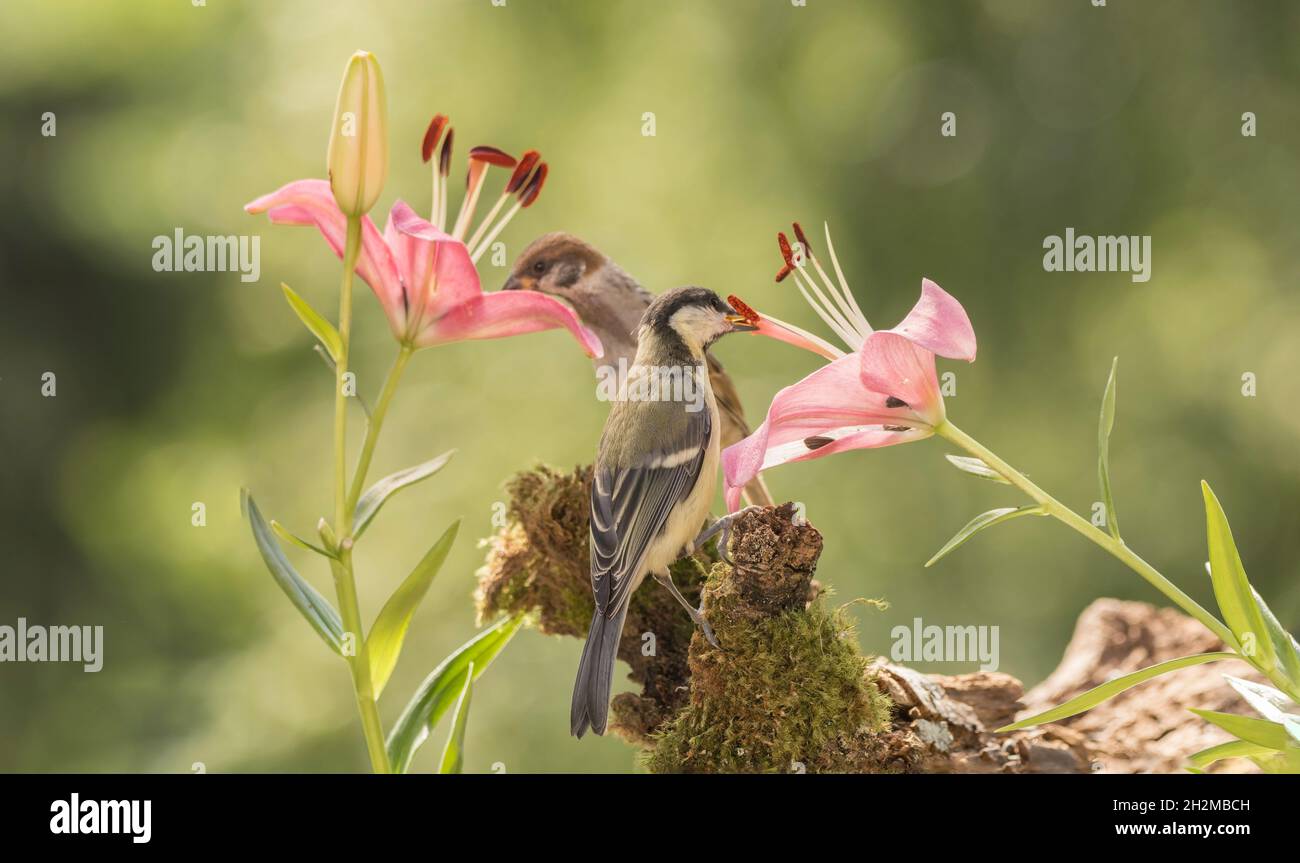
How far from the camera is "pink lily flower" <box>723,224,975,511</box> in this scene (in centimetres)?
85

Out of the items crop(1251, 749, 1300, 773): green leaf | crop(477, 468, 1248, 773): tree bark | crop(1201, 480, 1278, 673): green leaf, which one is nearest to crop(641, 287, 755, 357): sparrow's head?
crop(477, 468, 1248, 773): tree bark

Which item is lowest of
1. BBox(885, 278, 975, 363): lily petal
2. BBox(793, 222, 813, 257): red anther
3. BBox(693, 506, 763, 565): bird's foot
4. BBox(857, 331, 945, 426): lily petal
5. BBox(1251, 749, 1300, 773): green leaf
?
BBox(1251, 749, 1300, 773): green leaf

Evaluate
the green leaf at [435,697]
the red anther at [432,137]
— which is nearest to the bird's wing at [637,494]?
the green leaf at [435,697]

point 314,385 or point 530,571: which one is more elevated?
point 314,385

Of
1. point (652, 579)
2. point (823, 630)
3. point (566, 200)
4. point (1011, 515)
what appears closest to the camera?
point (1011, 515)

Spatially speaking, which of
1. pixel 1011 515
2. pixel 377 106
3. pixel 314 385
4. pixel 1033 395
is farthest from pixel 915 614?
pixel 377 106

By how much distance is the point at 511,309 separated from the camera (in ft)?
3.21

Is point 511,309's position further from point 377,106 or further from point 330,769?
point 330,769

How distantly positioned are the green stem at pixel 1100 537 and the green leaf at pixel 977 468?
0.01 meters

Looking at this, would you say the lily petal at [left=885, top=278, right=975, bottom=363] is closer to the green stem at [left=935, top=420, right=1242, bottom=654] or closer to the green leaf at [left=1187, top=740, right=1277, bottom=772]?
the green stem at [left=935, top=420, right=1242, bottom=654]

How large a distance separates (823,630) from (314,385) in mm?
1734

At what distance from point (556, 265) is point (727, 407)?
331 millimetres

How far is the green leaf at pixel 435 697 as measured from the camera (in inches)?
39.4

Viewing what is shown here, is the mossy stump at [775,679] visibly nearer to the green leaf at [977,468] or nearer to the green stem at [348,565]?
the green leaf at [977,468]
